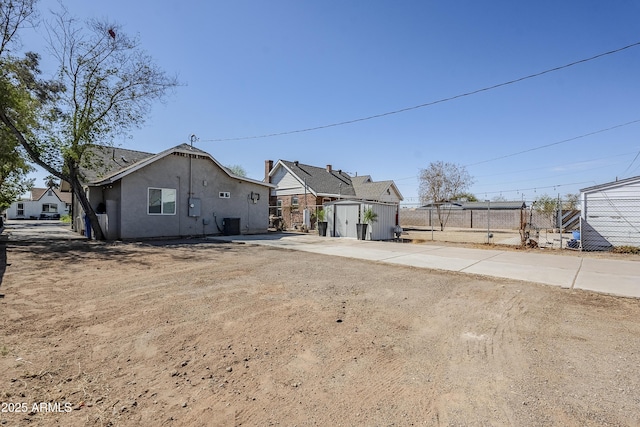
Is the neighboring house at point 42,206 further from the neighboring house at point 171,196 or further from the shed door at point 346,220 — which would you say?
the shed door at point 346,220

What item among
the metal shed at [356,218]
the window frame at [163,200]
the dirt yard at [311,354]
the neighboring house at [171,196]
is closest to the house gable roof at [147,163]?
the neighboring house at [171,196]

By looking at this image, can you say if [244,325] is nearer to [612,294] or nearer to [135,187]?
[612,294]

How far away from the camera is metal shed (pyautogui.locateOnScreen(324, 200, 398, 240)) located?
1562cm

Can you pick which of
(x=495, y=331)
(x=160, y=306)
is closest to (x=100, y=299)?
(x=160, y=306)

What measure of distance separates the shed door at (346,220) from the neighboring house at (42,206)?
48.0m

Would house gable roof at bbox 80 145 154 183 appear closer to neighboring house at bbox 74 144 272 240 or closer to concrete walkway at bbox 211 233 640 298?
neighboring house at bbox 74 144 272 240

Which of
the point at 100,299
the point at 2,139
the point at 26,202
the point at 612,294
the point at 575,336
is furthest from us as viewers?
the point at 26,202

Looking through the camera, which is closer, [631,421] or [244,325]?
[631,421]

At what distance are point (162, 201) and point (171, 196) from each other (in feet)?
1.55

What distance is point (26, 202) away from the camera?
→ 153 ft

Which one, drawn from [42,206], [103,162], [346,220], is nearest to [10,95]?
[103,162]

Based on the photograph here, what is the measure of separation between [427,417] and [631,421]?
1352 mm

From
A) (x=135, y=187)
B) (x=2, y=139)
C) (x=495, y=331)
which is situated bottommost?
(x=495, y=331)

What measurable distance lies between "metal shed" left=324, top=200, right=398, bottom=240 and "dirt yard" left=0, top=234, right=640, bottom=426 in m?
9.81
